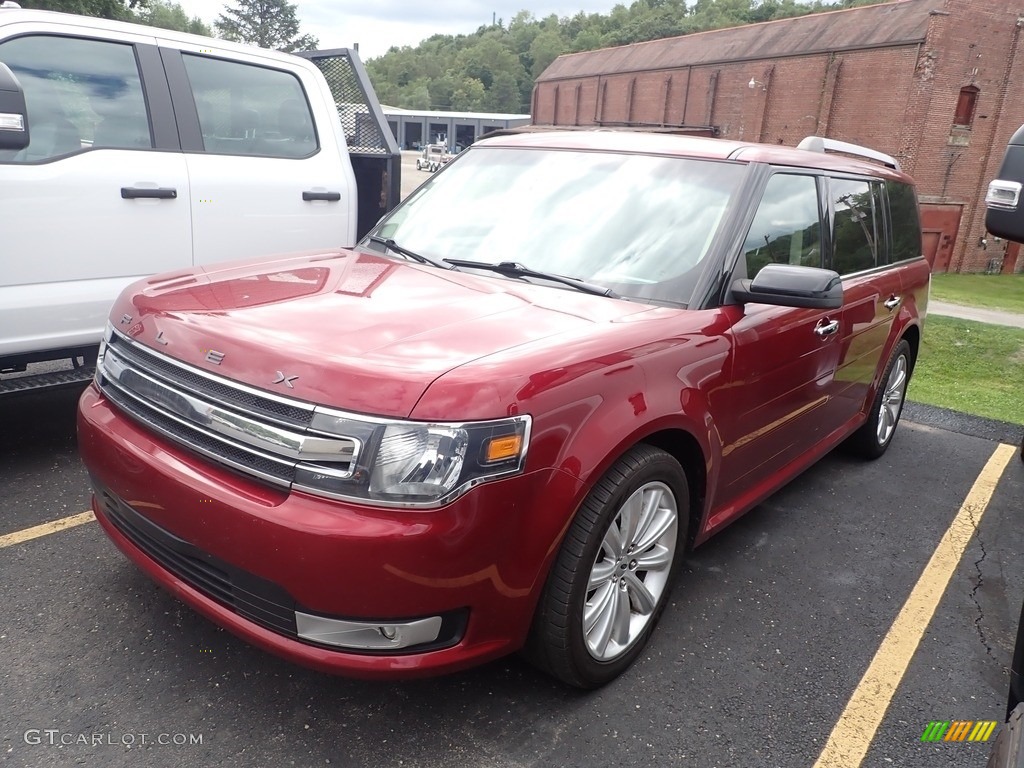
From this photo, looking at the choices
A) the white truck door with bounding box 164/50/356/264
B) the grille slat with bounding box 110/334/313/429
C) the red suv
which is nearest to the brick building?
the white truck door with bounding box 164/50/356/264

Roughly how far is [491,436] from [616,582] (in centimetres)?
90

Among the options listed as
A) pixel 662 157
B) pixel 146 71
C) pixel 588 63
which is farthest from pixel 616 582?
pixel 588 63

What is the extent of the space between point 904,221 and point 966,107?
3622cm

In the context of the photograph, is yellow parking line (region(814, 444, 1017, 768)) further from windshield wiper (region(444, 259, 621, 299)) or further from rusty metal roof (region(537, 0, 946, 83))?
rusty metal roof (region(537, 0, 946, 83))

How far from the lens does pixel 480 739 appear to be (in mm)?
2428

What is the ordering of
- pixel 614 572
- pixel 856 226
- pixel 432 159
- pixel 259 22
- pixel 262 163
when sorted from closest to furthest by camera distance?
pixel 614 572, pixel 856 226, pixel 262 163, pixel 432 159, pixel 259 22

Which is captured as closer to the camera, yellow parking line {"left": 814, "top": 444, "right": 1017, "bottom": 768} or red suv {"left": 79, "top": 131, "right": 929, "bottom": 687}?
red suv {"left": 79, "top": 131, "right": 929, "bottom": 687}

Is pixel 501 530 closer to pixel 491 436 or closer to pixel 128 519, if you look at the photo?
pixel 491 436

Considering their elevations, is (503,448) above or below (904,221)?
below

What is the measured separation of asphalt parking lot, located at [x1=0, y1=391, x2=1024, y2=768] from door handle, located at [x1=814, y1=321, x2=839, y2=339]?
106 centimetres

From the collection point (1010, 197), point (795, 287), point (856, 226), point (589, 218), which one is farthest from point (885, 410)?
point (1010, 197)

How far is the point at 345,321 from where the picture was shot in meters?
2.44

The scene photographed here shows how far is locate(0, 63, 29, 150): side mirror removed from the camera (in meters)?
3.19

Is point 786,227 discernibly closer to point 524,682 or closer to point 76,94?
point 524,682
